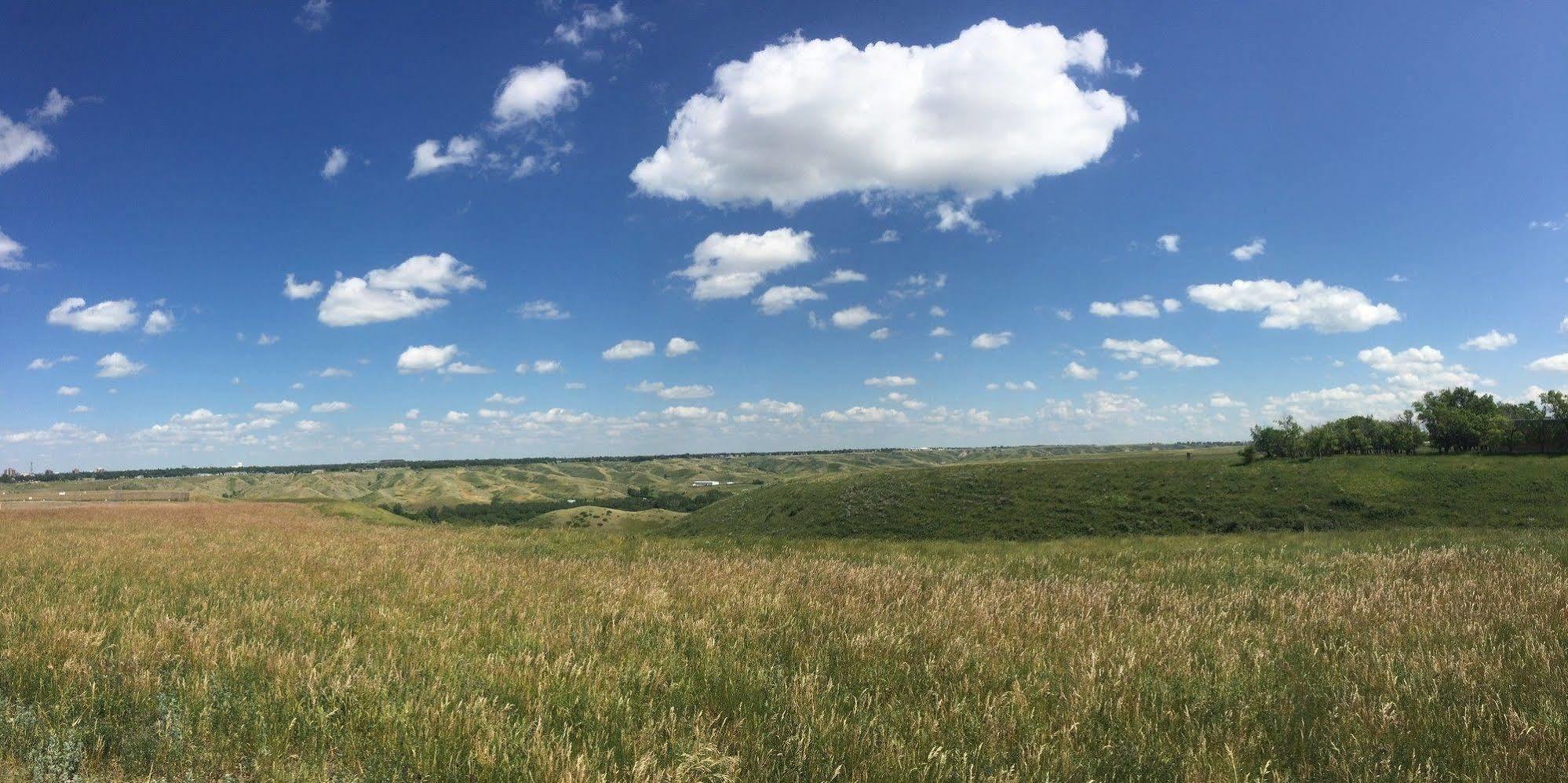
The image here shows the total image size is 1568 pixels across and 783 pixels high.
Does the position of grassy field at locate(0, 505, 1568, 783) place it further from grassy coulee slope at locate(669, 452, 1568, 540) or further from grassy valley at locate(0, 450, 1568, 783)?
grassy coulee slope at locate(669, 452, 1568, 540)

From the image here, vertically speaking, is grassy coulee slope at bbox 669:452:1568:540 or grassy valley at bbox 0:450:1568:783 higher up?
grassy valley at bbox 0:450:1568:783

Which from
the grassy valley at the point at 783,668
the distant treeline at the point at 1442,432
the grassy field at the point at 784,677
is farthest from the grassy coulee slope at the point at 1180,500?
the grassy field at the point at 784,677

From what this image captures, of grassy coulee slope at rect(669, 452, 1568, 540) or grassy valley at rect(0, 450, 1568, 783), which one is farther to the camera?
grassy coulee slope at rect(669, 452, 1568, 540)

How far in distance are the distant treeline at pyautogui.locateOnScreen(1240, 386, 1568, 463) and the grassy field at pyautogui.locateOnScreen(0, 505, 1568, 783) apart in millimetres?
74496

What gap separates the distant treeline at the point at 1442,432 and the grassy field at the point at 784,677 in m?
74.5

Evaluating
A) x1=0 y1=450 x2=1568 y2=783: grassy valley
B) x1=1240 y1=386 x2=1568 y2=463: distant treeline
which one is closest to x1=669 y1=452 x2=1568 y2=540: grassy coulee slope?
x1=1240 y1=386 x2=1568 y2=463: distant treeline

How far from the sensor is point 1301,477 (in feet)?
194

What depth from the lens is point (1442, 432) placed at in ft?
215

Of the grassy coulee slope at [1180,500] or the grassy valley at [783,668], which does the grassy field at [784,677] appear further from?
the grassy coulee slope at [1180,500]

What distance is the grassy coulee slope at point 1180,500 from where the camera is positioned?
49625 millimetres

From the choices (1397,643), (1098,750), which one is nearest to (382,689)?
(1098,750)

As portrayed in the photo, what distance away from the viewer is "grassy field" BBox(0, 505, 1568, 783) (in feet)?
11.6

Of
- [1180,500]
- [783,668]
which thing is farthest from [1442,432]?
[783,668]

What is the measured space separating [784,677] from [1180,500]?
206ft
